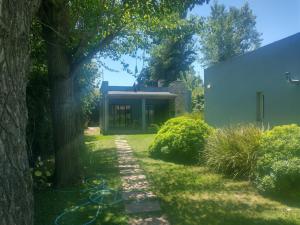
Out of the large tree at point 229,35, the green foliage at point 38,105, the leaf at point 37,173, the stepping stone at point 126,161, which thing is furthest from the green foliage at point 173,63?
the leaf at point 37,173

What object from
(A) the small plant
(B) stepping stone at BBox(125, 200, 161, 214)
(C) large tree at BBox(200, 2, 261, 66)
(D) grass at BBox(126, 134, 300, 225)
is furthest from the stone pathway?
(C) large tree at BBox(200, 2, 261, 66)

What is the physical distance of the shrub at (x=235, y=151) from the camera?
9.12 metres

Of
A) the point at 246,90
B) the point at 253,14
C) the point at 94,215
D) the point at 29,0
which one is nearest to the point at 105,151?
the point at 246,90

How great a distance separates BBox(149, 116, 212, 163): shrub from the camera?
11977mm

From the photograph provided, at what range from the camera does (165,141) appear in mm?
12938

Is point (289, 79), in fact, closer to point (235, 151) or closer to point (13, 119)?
point (235, 151)

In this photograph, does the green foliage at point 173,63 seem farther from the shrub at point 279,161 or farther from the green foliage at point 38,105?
the shrub at point 279,161

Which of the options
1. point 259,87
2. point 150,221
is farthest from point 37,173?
point 259,87

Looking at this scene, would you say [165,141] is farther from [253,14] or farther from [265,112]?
[253,14]

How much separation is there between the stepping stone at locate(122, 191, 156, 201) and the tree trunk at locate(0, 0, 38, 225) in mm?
4151

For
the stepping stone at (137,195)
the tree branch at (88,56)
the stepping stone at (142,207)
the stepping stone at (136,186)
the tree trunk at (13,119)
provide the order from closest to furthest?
the tree trunk at (13,119) → the stepping stone at (142,207) → the stepping stone at (137,195) → the stepping stone at (136,186) → the tree branch at (88,56)

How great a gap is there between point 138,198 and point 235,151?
10.4 ft

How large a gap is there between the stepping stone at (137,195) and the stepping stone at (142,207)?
0.29 m

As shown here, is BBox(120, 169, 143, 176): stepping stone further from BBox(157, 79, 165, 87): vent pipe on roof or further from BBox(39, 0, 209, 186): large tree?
BBox(157, 79, 165, 87): vent pipe on roof
